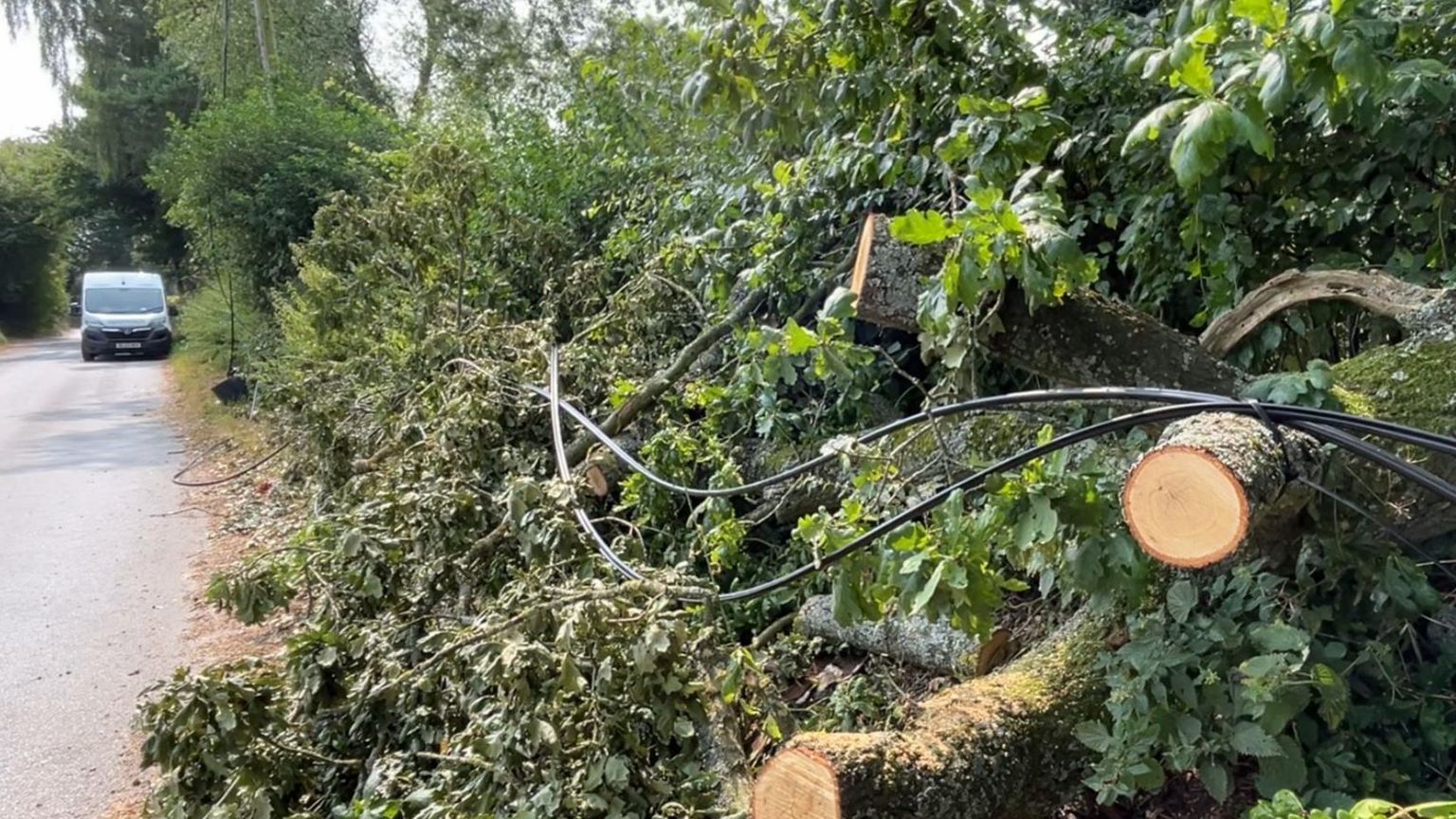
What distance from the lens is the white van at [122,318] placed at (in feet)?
67.9

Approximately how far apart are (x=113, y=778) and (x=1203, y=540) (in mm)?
4119

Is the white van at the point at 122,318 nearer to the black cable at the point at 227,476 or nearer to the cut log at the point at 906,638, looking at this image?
the black cable at the point at 227,476

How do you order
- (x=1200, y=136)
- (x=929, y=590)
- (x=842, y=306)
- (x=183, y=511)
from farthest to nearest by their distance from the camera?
(x=183, y=511) → (x=842, y=306) → (x=1200, y=136) → (x=929, y=590)

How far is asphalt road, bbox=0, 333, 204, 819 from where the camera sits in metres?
3.92

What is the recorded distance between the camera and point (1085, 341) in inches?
94.3

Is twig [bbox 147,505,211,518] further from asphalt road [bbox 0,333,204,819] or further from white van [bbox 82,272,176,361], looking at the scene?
white van [bbox 82,272,176,361]

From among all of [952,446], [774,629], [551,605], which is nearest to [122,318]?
[774,629]

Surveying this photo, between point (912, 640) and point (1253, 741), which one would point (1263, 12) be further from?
point (912, 640)

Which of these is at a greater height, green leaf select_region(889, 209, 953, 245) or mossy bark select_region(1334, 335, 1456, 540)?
green leaf select_region(889, 209, 953, 245)

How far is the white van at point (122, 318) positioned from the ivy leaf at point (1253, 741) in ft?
77.9

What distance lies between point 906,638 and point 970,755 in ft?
4.07

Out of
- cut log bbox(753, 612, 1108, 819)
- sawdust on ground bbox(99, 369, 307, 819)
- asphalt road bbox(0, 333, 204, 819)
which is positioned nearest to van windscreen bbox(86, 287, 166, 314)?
asphalt road bbox(0, 333, 204, 819)

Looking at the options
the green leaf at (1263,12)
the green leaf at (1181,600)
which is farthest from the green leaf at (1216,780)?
the green leaf at (1263,12)

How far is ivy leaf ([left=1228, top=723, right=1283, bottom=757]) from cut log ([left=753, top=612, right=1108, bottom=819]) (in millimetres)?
320
